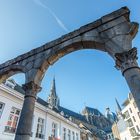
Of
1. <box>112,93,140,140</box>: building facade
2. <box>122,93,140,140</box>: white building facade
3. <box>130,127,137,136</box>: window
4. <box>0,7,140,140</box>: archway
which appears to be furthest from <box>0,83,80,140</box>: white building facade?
<box>130,127,137,136</box>: window

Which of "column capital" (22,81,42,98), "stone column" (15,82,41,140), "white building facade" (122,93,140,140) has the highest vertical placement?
"white building facade" (122,93,140,140)

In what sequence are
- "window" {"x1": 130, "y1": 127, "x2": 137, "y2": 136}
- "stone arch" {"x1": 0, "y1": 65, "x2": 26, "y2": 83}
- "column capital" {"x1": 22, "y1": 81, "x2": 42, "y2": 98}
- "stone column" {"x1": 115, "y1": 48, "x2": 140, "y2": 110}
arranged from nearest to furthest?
1. "stone column" {"x1": 115, "y1": 48, "x2": 140, "y2": 110}
2. "column capital" {"x1": 22, "y1": 81, "x2": 42, "y2": 98}
3. "stone arch" {"x1": 0, "y1": 65, "x2": 26, "y2": 83}
4. "window" {"x1": 130, "y1": 127, "x2": 137, "y2": 136}

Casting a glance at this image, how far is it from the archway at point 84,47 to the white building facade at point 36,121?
561cm

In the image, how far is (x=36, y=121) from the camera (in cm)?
1428

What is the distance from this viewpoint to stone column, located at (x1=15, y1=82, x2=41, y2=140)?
4.40 metres

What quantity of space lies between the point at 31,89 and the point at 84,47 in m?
2.62

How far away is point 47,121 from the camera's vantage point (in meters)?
15.9

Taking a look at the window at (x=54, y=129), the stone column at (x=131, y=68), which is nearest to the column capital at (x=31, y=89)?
the stone column at (x=131, y=68)

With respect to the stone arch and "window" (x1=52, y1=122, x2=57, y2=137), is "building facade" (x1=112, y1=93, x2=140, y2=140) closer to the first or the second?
"window" (x1=52, y1=122, x2=57, y2=137)

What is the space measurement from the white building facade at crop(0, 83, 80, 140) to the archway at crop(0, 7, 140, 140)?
561 cm

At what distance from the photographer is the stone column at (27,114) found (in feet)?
14.4

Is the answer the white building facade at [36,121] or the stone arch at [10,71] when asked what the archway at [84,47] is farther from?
the white building facade at [36,121]

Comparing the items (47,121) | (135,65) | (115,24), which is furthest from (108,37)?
(47,121)

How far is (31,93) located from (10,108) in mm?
7930
